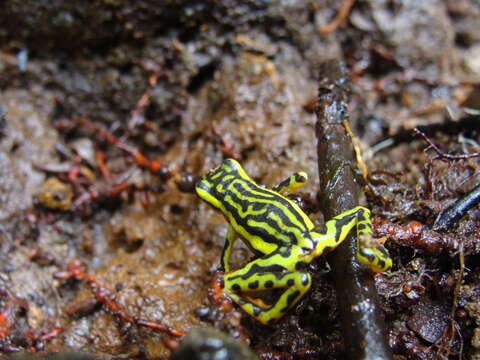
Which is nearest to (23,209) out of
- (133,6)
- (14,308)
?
(14,308)

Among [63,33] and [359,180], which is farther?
[63,33]

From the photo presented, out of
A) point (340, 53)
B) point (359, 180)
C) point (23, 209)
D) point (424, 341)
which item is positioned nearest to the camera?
point (424, 341)

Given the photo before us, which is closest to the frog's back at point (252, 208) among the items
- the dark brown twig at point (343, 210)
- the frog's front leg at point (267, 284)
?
the frog's front leg at point (267, 284)

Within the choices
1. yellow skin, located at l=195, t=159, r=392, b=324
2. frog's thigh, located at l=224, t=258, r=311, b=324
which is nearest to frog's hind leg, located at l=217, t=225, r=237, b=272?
yellow skin, located at l=195, t=159, r=392, b=324

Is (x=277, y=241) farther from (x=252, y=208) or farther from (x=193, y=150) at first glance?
(x=193, y=150)

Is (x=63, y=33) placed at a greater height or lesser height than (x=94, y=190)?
greater

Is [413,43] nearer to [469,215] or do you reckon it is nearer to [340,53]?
[340,53]

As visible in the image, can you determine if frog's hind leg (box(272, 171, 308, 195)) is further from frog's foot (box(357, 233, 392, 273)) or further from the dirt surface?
frog's foot (box(357, 233, 392, 273))
